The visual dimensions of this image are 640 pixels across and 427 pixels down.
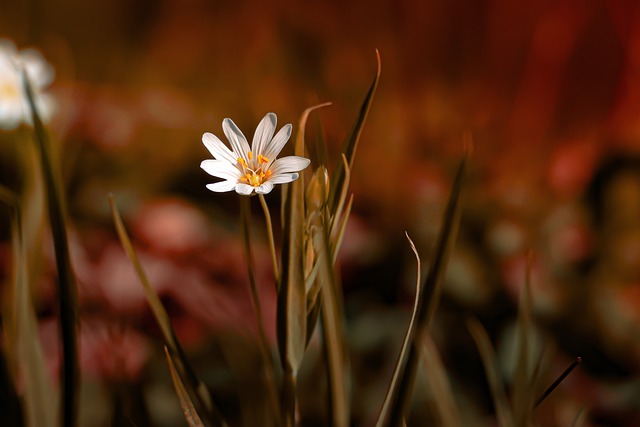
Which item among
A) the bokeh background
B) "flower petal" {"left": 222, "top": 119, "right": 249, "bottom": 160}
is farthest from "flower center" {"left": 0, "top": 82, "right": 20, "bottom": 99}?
"flower petal" {"left": 222, "top": 119, "right": 249, "bottom": 160}

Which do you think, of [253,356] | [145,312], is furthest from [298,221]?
[145,312]

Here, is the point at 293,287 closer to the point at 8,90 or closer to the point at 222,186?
the point at 222,186

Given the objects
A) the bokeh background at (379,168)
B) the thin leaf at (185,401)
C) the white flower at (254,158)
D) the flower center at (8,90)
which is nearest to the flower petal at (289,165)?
the white flower at (254,158)

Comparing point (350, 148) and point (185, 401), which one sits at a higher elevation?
point (350, 148)

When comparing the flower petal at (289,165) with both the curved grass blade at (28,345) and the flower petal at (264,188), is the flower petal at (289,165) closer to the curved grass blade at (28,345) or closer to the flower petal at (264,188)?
the flower petal at (264,188)

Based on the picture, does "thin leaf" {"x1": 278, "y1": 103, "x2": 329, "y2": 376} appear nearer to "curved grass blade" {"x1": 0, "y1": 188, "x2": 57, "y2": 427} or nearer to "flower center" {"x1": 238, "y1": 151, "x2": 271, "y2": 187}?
"flower center" {"x1": 238, "y1": 151, "x2": 271, "y2": 187}

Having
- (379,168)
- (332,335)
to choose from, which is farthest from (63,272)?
(379,168)

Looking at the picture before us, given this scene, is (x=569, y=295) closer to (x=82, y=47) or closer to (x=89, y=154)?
(x=89, y=154)
